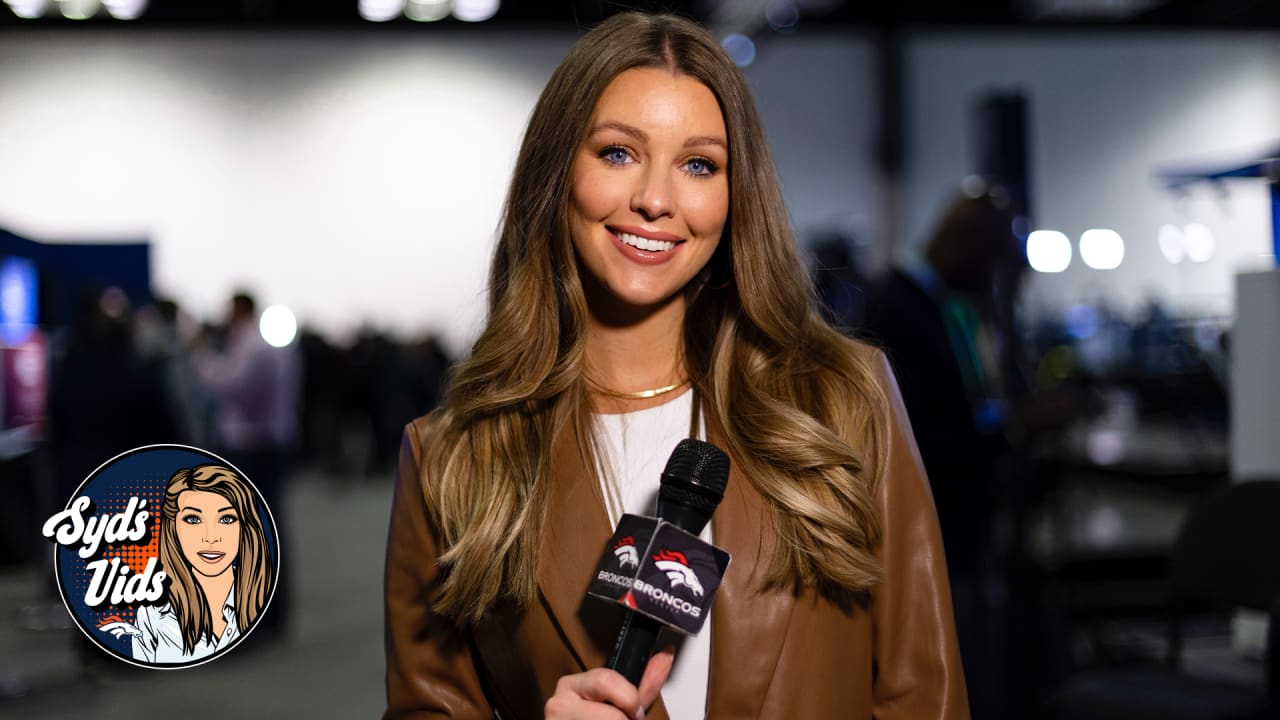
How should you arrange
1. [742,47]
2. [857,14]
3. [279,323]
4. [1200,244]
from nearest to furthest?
[742,47]
[279,323]
[1200,244]
[857,14]

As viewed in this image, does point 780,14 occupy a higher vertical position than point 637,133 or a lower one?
higher

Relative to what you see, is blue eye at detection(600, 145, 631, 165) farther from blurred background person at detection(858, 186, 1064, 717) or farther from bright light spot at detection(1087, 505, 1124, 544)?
bright light spot at detection(1087, 505, 1124, 544)

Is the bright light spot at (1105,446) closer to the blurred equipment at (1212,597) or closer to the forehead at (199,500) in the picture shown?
the blurred equipment at (1212,597)

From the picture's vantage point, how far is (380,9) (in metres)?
12.1

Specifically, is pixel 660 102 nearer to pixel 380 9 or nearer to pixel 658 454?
pixel 658 454

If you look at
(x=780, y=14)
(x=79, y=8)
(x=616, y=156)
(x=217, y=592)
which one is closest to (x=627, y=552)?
(x=217, y=592)

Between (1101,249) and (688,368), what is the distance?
41.0 feet

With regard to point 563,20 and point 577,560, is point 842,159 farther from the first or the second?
point 577,560

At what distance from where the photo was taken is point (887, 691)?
1.29 m

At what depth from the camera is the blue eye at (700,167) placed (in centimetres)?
133

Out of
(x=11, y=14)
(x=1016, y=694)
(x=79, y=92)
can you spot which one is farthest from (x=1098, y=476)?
(x=11, y=14)

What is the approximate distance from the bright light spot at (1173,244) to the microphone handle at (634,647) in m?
12.5

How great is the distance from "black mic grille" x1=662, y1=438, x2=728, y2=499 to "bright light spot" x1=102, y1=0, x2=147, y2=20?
11446 mm

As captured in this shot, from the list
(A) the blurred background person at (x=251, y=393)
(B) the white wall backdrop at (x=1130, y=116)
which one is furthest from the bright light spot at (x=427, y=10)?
(A) the blurred background person at (x=251, y=393)
